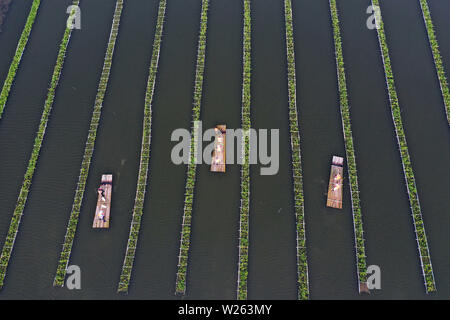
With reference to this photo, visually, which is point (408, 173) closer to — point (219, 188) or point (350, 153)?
point (350, 153)

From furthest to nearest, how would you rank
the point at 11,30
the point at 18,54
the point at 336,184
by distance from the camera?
the point at 11,30 → the point at 18,54 → the point at 336,184

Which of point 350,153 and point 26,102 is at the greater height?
point 26,102

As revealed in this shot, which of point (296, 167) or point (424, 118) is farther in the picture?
point (424, 118)

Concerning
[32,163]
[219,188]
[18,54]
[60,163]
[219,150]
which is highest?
[18,54]

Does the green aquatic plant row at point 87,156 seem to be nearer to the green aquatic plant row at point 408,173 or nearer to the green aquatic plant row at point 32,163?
the green aquatic plant row at point 32,163

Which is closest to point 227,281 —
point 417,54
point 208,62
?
point 208,62

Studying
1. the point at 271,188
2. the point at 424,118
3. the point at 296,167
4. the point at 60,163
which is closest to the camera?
the point at 271,188

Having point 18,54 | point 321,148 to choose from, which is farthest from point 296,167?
point 18,54
